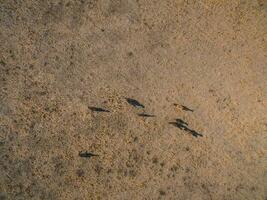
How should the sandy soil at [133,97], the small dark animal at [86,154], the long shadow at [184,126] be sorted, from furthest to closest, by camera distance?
the long shadow at [184,126] < the small dark animal at [86,154] < the sandy soil at [133,97]

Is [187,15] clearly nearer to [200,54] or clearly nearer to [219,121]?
[200,54]

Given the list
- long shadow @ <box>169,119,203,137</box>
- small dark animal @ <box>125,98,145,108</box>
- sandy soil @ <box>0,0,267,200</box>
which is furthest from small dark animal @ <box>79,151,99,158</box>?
long shadow @ <box>169,119,203,137</box>

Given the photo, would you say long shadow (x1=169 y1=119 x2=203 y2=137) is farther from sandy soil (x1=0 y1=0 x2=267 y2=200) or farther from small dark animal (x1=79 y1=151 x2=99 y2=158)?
small dark animal (x1=79 y1=151 x2=99 y2=158)

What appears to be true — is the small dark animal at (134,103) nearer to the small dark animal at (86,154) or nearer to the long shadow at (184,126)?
the long shadow at (184,126)

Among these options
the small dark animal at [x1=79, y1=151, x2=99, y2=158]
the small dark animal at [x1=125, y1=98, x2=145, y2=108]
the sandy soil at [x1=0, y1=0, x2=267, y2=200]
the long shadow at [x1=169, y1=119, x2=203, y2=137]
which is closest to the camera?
the sandy soil at [x1=0, y1=0, x2=267, y2=200]

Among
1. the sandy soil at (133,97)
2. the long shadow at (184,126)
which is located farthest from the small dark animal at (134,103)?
the long shadow at (184,126)

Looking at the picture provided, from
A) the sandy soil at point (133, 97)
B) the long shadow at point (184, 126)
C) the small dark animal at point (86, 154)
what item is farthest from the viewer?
the long shadow at point (184, 126)

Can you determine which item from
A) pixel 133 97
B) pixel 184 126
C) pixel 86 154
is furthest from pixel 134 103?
pixel 86 154

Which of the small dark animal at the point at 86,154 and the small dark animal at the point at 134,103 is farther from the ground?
the small dark animal at the point at 134,103

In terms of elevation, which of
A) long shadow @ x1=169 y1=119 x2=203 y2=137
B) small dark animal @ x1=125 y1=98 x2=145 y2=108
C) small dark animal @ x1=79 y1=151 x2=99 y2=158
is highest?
small dark animal @ x1=125 y1=98 x2=145 y2=108
